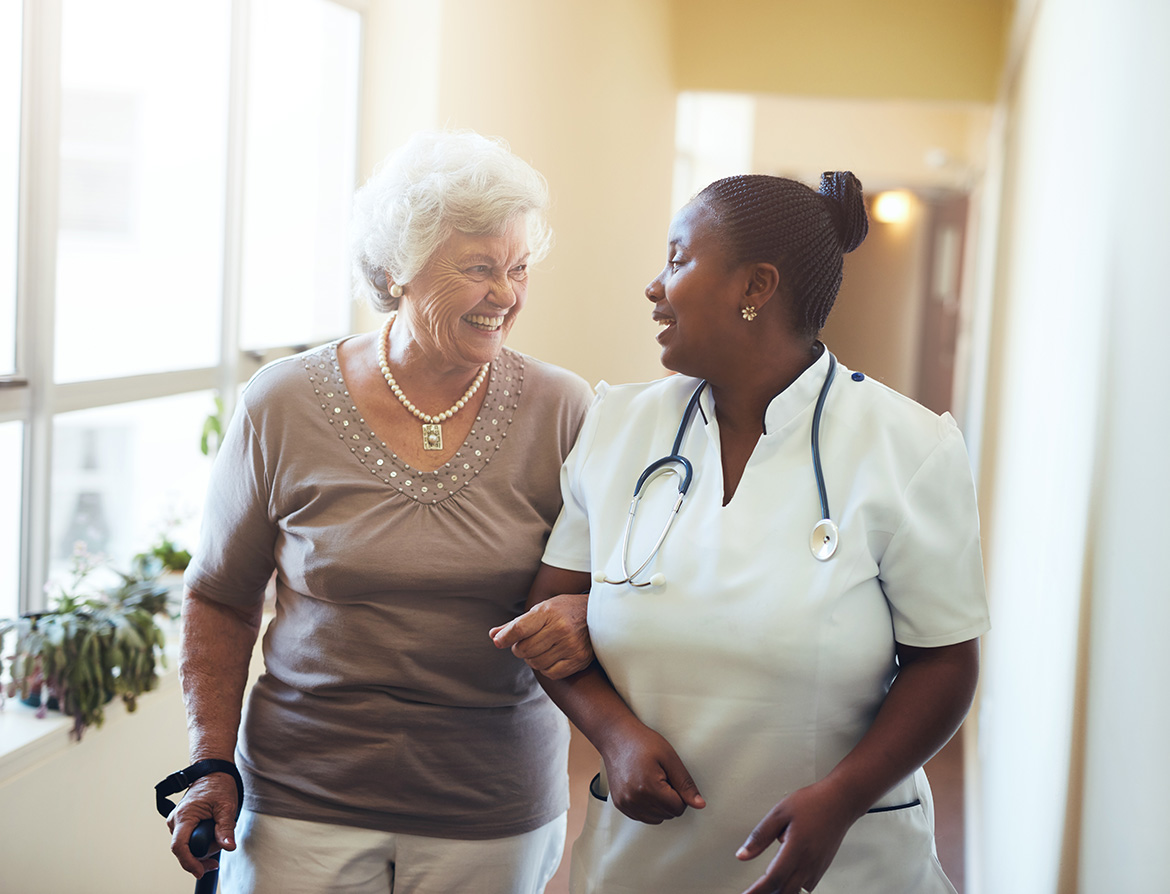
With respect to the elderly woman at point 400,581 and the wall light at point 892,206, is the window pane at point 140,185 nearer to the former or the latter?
the elderly woman at point 400,581

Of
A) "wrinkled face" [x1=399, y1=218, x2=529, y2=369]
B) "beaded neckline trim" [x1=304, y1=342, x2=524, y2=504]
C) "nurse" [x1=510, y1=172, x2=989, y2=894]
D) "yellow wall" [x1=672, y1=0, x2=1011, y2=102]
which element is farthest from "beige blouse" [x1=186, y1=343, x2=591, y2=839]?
"yellow wall" [x1=672, y1=0, x2=1011, y2=102]

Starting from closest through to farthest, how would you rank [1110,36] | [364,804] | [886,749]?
[886,749] → [1110,36] → [364,804]

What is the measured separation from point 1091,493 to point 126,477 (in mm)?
2257

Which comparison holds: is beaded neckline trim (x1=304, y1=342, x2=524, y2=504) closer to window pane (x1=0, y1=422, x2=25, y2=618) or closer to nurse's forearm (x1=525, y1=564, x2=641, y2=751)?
nurse's forearm (x1=525, y1=564, x2=641, y2=751)

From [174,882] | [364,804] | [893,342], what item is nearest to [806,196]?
[364,804]

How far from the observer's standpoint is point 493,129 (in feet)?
10.9

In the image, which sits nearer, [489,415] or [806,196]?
[806,196]

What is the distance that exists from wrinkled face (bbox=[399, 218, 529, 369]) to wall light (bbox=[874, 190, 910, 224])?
6408 millimetres

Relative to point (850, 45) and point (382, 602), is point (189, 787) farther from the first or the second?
point (850, 45)

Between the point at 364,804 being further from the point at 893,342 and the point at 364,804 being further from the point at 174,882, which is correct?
the point at 893,342

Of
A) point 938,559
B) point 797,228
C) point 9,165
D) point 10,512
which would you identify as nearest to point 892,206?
point 9,165

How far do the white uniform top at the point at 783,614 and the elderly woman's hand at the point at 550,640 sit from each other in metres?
0.02

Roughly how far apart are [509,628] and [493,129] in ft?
8.09

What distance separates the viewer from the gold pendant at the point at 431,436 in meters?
1.45
